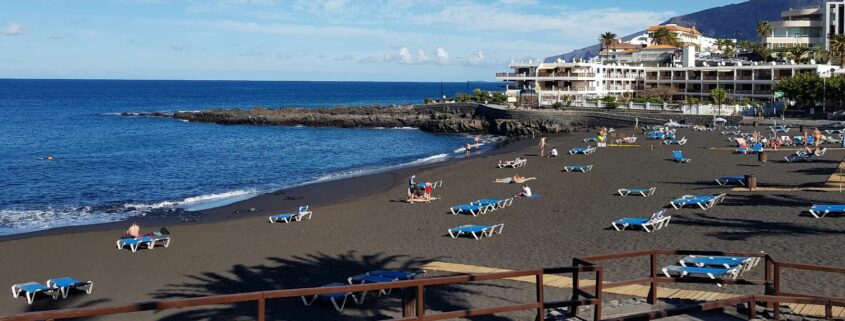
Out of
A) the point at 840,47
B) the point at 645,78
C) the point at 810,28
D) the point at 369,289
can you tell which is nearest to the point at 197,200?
the point at 369,289

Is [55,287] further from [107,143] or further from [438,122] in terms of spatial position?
[438,122]

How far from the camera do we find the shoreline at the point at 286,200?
2505cm

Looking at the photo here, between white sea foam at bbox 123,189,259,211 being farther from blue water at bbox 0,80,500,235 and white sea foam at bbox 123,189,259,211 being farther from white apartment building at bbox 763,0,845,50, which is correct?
white apartment building at bbox 763,0,845,50

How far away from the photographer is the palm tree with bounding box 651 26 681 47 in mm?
111000

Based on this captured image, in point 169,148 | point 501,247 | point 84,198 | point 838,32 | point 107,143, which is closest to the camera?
point 501,247

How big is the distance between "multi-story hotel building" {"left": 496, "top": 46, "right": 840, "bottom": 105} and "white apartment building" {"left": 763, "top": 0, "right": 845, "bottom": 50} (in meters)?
18.6

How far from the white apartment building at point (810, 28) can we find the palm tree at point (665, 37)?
1285cm

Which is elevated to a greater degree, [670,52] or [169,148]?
[670,52]

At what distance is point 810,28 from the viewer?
10006cm

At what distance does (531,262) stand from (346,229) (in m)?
7.28

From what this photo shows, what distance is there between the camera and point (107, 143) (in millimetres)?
63906

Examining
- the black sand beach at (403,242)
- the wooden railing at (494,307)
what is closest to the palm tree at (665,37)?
the black sand beach at (403,242)

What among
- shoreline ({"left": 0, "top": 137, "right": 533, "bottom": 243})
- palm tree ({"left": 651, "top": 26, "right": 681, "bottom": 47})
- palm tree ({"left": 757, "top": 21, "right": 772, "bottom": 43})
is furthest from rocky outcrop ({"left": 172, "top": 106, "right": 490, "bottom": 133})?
palm tree ({"left": 757, "top": 21, "right": 772, "bottom": 43})

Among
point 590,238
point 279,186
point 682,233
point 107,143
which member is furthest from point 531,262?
point 107,143
